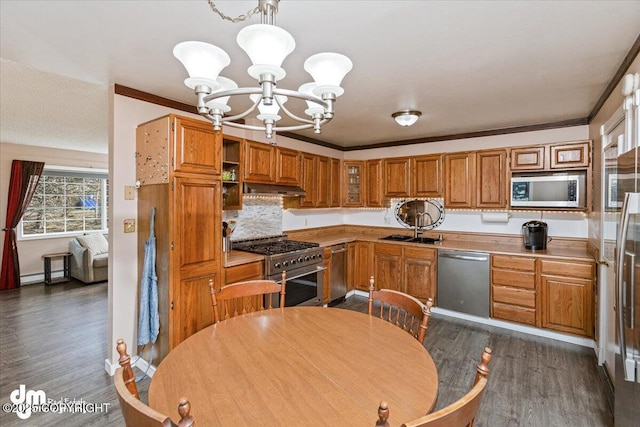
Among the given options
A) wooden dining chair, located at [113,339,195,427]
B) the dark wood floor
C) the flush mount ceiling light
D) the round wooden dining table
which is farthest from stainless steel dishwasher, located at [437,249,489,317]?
wooden dining chair, located at [113,339,195,427]

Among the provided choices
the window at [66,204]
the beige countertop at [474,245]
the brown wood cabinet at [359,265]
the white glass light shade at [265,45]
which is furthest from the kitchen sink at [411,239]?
the window at [66,204]

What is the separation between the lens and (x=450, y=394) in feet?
7.86

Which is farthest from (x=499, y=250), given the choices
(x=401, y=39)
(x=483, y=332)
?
(x=401, y=39)

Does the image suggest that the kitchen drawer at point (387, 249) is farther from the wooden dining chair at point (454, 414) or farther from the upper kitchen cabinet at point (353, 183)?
the wooden dining chair at point (454, 414)

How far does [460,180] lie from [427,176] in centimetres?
44

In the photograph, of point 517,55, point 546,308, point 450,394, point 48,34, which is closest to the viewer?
point 48,34

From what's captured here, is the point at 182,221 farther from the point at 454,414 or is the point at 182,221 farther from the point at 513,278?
the point at 513,278

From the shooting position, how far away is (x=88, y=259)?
17.7 ft

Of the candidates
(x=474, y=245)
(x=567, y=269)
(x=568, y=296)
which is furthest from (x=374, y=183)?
(x=568, y=296)

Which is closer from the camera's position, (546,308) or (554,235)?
(546,308)

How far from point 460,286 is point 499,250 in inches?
24.3

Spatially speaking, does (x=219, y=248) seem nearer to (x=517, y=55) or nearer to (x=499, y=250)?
(x=517, y=55)

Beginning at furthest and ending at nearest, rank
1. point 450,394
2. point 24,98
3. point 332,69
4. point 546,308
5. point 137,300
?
point 546,308 < point 24,98 < point 137,300 < point 450,394 < point 332,69

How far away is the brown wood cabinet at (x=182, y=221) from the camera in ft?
8.14
